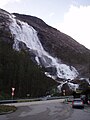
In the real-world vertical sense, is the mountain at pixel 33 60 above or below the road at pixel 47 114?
above

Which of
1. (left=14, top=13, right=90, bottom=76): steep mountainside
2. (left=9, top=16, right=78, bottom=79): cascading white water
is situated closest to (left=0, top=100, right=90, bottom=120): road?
(left=9, top=16, right=78, bottom=79): cascading white water

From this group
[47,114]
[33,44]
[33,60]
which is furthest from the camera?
[33,44]

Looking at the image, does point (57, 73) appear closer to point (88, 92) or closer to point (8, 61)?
point (8, 61)

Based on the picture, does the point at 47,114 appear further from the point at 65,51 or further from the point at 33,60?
the point at 65,51

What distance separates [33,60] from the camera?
344 ft

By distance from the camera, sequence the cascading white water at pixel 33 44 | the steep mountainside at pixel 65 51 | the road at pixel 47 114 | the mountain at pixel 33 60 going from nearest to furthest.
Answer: the road at pixel 47 114 → the mountain at pixel 33 60 → the cascading white water at pixel 33 44 → the steep mountainside at pixel 65 51

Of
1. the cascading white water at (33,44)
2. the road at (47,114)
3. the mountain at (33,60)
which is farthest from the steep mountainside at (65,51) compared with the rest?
the road at (47,114)

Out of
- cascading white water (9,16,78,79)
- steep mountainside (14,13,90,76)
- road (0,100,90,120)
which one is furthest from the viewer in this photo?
steep mountainside (14,13,90,76)

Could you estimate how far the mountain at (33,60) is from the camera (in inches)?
3000

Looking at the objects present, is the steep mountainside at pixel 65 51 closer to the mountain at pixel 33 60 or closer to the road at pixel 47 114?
the mountain at pixel 33 60

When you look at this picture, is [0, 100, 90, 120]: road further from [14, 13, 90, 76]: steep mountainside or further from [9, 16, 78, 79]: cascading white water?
[14, 13, 90, 76]: steep mountainside

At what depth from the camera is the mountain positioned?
76188 millimetres

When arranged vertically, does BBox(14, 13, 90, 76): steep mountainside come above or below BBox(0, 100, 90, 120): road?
above

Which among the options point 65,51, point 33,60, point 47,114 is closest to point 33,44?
point 33,60
